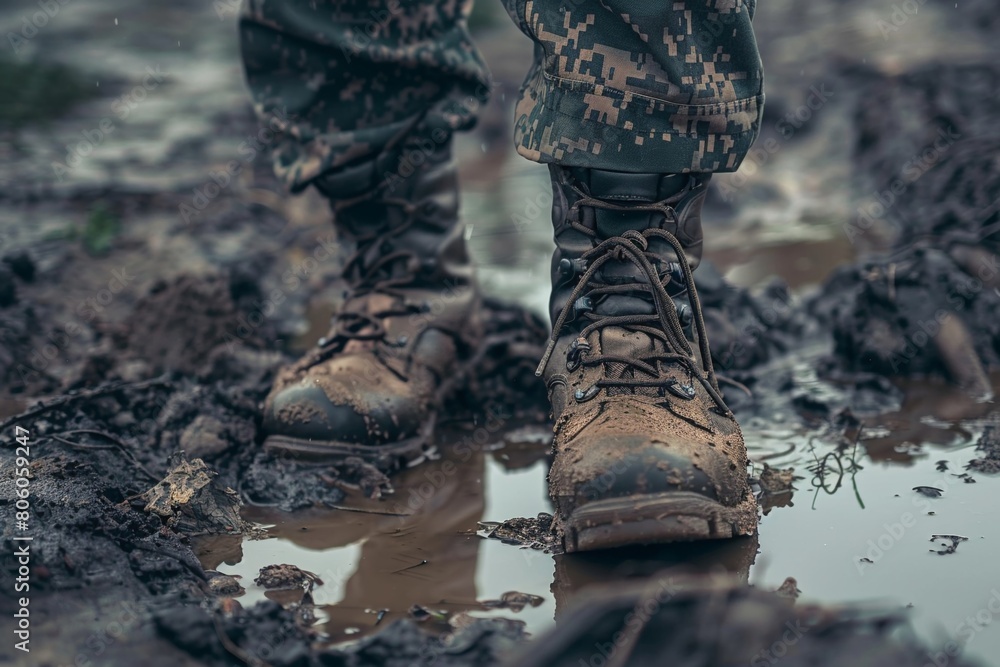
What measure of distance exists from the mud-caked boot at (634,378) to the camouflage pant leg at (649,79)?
0.06 meters

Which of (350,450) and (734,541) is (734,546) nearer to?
(734,541)

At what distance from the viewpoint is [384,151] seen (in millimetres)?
2404

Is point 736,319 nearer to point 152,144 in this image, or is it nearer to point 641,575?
point 641,575

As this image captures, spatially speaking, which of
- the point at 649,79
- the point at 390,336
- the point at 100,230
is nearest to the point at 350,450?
the point at 390,336

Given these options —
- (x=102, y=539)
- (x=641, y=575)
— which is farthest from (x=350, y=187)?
(x=641, y=575)

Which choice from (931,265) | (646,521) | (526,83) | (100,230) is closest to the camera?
(646,521)

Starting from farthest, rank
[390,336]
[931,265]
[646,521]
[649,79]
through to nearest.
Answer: [931,265]
[390,336]
[649,79]
[646,521]

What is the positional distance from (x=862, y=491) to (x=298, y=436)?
1127 millimetres

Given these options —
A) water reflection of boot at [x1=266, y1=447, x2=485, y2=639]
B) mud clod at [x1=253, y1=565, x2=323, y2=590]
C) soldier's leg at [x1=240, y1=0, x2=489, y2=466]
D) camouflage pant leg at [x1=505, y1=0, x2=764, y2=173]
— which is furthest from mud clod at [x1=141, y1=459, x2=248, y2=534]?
camouflage pant leg at [x1=505, y1=0, x2=764, y2=173]

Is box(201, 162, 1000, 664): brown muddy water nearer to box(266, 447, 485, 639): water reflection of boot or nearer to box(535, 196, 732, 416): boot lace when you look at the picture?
box(266, 447, 485, 639): water reflection of boot

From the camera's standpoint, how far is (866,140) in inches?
179

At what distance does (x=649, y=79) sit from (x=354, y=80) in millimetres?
860

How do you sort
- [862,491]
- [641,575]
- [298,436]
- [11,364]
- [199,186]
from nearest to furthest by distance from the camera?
[641,575] < [862,491] < [298,436] < [11,364] < [199,186]

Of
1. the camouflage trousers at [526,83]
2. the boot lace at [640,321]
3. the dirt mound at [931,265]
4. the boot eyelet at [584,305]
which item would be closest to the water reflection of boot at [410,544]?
the boot lace at [640,321]
